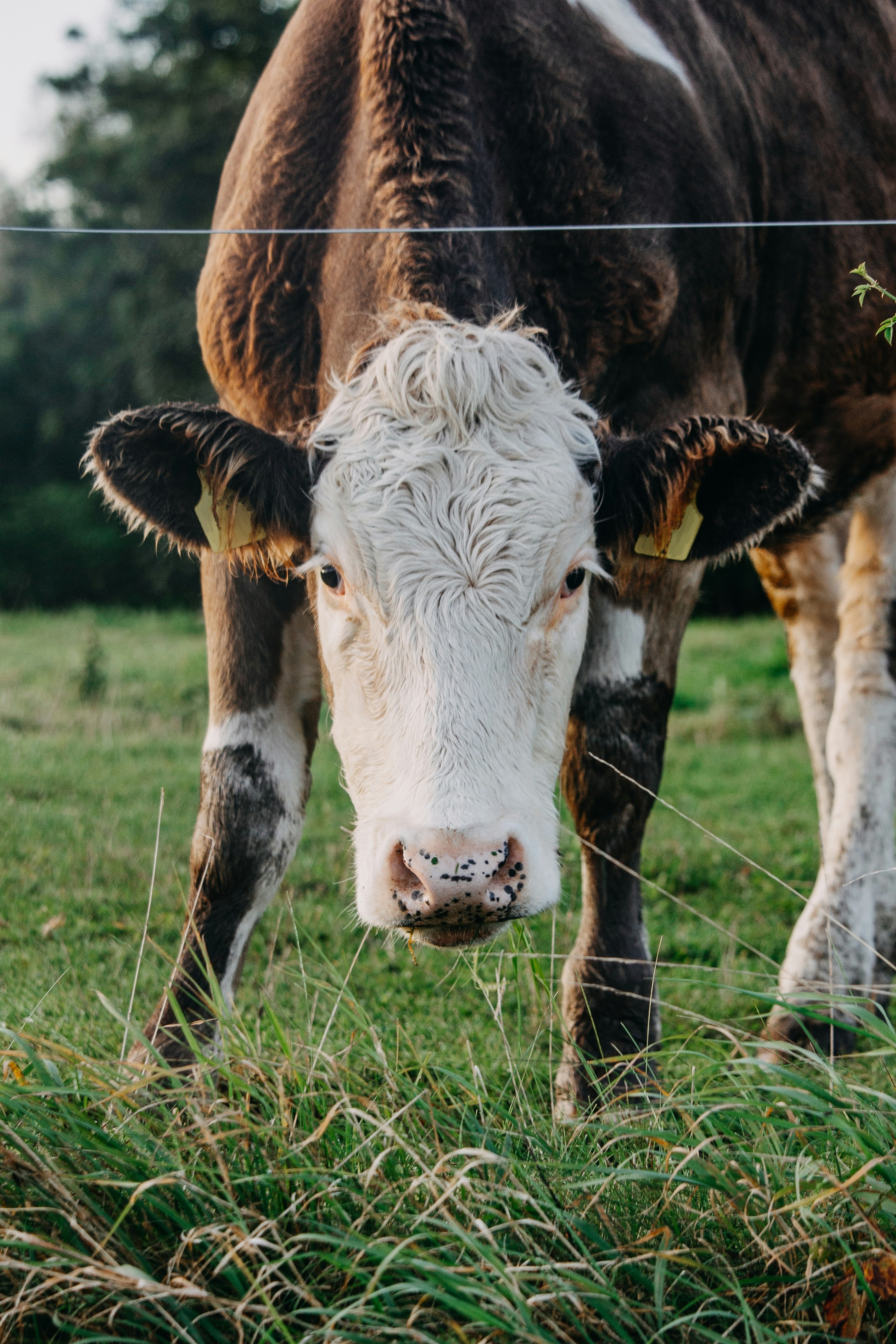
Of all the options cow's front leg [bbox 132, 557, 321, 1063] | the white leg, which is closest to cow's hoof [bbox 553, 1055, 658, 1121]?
cow's front leg [bbox 132, 557, 321, 1063]

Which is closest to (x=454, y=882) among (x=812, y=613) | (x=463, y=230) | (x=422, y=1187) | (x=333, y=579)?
(x=422, y=1187)

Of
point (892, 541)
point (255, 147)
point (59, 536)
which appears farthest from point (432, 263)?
point (59, 536)

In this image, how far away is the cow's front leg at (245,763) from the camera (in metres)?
3.40

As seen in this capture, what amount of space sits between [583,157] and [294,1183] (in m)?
2.61

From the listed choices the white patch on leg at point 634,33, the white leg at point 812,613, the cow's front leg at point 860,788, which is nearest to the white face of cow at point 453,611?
the white patch on leg at point 634,33

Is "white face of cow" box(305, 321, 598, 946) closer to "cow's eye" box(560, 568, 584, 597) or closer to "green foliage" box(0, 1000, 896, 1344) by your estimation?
"cow's eye" box(560, 568, 584, 597)

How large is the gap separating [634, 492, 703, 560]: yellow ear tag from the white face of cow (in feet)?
0.83

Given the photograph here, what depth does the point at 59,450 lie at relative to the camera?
82.4ft

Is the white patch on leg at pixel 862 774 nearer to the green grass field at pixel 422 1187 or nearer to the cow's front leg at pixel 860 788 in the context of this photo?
the cow's front leg at pixel 860 788

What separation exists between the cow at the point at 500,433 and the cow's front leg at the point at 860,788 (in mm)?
24

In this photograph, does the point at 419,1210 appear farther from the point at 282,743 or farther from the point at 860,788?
the point at 860,788

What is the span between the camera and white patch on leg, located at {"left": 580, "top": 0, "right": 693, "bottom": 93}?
3.58 meters

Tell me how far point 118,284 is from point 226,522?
2352 centimetres

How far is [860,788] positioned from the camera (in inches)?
176
